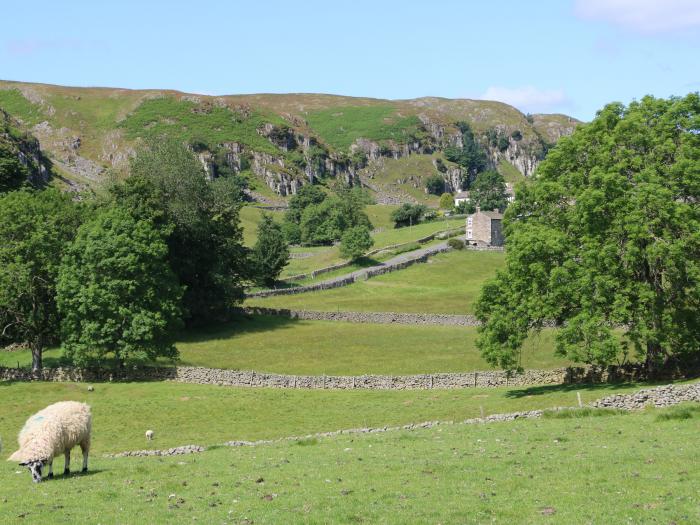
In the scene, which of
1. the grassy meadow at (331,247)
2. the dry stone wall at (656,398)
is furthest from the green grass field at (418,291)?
the dry stone wall at (656,398)

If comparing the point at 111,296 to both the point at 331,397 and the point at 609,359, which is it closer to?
the point at 331,397

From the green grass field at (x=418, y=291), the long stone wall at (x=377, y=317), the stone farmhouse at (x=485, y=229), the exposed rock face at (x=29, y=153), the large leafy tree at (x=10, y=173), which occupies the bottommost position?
the long stone wall at (x=377, y=317)

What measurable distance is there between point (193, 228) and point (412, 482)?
217ft

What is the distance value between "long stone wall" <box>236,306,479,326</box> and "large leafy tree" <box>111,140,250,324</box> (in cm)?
725

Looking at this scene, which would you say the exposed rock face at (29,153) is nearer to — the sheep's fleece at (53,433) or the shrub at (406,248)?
the shrub at (406,248)

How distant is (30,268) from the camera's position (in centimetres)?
6450

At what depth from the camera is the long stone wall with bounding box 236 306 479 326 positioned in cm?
8988

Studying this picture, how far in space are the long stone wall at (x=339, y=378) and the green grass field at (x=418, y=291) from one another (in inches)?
1149

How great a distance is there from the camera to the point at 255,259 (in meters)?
114

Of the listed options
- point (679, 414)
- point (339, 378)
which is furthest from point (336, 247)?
point (679, 414)

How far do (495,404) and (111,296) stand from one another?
33088 mm

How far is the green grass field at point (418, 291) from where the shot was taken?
10119 cm

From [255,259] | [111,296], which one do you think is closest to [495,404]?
[111,296]

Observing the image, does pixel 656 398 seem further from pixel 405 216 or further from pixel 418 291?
pixel 405 216
